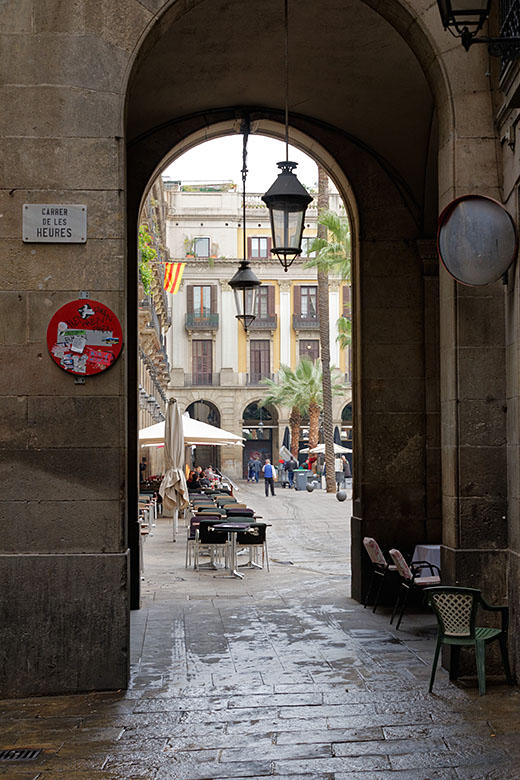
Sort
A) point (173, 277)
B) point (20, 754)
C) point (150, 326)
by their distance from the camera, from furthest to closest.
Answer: point (173, 277), point (150, 326), point (20, 754)

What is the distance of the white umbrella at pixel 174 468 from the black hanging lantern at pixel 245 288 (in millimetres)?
4043

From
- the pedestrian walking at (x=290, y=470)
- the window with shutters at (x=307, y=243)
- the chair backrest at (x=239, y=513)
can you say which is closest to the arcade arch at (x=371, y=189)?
the chair backrest at (x=239, y=513)

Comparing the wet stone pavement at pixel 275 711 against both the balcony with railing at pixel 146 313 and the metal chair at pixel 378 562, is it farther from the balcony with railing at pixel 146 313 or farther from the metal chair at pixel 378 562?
the balcony with railing at pixel 146 313

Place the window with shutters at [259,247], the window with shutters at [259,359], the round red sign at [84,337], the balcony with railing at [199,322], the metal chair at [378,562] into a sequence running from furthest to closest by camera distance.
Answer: the window with shutters at [259,359], the balcony with railing at [199,322], the window with shutters at [259,247], the metal chair at [378,562], the round red sign at [84,337]

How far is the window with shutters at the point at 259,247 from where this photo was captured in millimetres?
67875

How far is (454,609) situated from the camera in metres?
6.80

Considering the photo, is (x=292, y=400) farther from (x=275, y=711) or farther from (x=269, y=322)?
(x=275, y=711)

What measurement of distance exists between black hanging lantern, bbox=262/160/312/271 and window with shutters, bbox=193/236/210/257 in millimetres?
59196

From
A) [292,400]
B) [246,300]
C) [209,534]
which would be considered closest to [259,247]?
[292,400]

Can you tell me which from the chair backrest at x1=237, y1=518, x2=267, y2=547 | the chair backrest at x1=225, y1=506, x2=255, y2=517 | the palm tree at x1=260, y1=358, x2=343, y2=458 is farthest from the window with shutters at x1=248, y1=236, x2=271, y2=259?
the chair backrest at x1=237, y1=518, x2=267, y2=547

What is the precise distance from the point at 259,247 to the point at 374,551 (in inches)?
2320

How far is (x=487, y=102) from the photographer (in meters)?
7.44

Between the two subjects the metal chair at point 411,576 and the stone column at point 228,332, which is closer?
the metal chair at point 411,576

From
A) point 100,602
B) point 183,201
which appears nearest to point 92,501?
point 100,602
